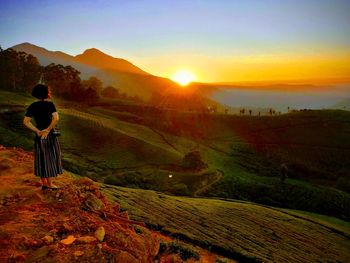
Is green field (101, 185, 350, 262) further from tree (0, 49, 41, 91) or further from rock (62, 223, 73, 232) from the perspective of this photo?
tree (0, 49, 41, 91)

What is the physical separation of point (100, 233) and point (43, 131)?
398 centimetres

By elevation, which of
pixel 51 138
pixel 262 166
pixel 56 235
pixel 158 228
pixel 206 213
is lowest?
pixel 262 166

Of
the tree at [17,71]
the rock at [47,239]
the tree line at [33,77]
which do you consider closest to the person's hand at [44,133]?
the rock at [47,239]

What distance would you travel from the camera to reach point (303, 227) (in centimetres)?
2953

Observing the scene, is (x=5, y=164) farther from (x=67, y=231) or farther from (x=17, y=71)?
(x=17, y=71)

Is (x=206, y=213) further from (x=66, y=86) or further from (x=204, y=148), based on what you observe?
(x=66, y=86)

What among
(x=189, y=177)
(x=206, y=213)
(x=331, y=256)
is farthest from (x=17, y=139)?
(x=331, y=256)

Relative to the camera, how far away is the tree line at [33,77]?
315ft

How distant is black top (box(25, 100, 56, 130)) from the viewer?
10.4 meters

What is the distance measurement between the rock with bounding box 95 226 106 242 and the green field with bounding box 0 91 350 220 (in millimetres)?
37824

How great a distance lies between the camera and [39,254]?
7078mm

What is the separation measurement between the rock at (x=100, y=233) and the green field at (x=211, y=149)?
37.8 metres

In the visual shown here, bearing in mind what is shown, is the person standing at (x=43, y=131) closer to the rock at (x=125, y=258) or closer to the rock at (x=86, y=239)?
the rock at (x=86, y=239)

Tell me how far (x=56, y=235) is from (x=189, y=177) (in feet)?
153
